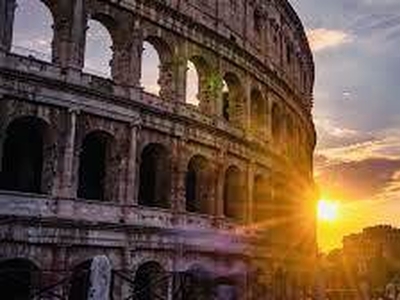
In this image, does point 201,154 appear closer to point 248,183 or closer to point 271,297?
point 248,183

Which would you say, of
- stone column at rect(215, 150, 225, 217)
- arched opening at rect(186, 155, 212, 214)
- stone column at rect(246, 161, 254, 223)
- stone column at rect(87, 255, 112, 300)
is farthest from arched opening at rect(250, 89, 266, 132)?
stone column at rect(87, 255, 112, 300)

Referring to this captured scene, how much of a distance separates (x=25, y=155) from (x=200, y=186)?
232 inches

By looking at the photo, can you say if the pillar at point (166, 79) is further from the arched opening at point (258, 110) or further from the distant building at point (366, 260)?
the distant building at point (366, 260)

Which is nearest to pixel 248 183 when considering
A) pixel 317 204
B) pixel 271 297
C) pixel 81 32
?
pixel 271 297

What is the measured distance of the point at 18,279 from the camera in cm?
1584

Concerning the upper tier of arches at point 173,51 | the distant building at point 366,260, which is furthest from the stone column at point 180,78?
the distant building at point 366,260

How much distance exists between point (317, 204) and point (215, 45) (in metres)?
13.3

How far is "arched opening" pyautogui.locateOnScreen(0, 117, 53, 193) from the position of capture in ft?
52.9

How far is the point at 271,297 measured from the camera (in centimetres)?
2312

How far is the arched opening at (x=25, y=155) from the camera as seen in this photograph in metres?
16.1

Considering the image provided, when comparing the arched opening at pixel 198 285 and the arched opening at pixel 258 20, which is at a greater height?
the arched opening at pixel 258 20

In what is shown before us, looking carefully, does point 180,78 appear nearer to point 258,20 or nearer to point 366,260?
point 258,20

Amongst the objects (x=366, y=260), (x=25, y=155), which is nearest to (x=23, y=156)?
(x=25, y=155)

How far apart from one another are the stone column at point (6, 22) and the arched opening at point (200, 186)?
22.3 ft
